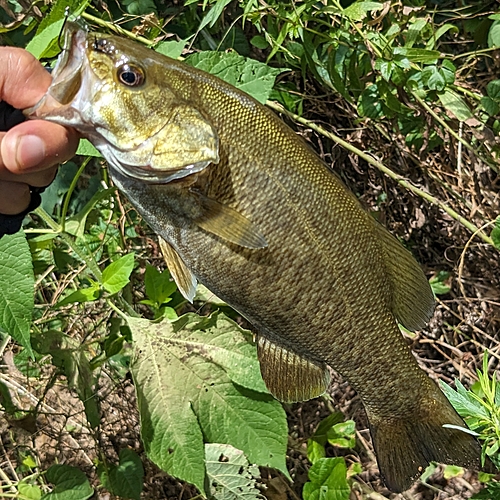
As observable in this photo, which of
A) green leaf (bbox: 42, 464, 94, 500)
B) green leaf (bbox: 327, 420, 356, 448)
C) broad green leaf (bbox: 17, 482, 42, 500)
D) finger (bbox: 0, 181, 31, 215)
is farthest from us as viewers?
green leaf (bbox: 327, 420, 356, 448)

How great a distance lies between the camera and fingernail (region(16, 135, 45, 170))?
1.12 m

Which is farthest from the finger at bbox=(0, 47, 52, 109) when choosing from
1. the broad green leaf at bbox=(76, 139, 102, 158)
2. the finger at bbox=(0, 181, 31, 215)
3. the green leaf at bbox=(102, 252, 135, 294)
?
the green leaf at bbox=(102, 252, 135, 294)

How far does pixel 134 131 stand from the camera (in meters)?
1.16

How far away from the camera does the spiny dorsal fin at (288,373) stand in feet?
4.89

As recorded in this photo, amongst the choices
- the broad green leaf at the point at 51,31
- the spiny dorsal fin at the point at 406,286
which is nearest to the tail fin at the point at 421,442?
the spiny dorsal fin at the point at 406,286

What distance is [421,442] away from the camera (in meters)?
1.54

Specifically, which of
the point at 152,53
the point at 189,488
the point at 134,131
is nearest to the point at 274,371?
the point at 134,131

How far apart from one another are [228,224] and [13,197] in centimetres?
53

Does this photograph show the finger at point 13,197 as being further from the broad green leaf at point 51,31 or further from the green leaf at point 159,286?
the green leaf at point 159,286

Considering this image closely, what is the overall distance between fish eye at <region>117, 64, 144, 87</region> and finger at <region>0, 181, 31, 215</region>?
1.28 feet

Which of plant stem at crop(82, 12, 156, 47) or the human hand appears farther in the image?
plant stem at crop(82, 12, 156, 47)

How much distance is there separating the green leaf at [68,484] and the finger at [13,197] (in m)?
1.16

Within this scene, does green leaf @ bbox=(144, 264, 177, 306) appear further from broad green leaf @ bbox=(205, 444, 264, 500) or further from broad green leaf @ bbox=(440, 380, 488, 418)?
broad green leaf @ bbox=(440, 380, 488, 418)

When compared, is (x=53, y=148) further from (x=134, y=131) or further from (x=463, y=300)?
(x=463, y=300)
